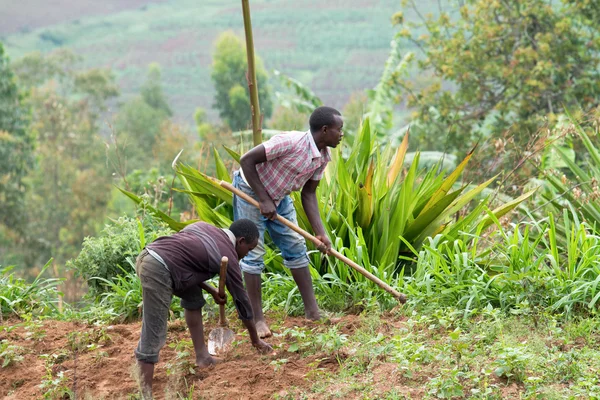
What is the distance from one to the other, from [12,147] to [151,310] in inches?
1176

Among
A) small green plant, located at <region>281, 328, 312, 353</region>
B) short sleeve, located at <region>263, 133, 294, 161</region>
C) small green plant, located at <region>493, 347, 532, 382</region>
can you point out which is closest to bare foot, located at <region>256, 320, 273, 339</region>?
small green plant, located at <region>281, 328, 312, 353</region>

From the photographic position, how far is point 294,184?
231 inches

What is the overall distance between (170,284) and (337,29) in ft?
428

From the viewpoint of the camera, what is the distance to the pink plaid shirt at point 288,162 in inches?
222

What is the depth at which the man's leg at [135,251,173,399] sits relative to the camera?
496cm

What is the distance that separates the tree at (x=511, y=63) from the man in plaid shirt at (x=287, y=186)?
10874 mm

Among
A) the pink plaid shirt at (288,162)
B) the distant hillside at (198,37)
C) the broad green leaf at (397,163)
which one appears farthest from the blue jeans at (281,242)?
the distant hillside at (198,37)

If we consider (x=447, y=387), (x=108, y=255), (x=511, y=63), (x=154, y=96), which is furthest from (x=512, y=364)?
(x=154, y=96)

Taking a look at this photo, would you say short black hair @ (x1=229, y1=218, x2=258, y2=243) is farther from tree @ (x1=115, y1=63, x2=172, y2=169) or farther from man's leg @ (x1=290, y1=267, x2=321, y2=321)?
tree @ (x1=115, y1=63, x2=172, y2=169)

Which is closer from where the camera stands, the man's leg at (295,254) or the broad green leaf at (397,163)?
the man's leg at (295,254)

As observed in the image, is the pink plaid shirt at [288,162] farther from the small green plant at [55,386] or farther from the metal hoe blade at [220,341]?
the small green plant at [55,386]

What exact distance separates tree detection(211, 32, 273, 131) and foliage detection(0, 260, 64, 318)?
51.5 metres

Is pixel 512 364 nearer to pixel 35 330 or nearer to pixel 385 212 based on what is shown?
pixel 385 212

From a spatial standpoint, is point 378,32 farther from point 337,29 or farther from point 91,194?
point 91,194
